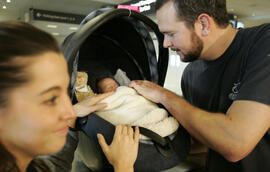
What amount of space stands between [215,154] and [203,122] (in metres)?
0.30

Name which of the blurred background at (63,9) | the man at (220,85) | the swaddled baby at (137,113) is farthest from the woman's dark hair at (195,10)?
the blurred background at (63,9)

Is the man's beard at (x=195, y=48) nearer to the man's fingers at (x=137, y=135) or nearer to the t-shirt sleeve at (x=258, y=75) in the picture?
the t-shirt sleeve at (x=258, y=75)

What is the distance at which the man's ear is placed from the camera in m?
1.34

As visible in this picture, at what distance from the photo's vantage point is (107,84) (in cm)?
160

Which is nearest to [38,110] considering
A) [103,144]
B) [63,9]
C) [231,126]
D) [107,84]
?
[103,144]

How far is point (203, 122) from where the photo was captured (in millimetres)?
1082

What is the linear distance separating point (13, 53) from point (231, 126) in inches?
30.9

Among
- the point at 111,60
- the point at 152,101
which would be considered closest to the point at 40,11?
the point at 111,60

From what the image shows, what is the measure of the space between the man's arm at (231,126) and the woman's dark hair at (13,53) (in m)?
0.63

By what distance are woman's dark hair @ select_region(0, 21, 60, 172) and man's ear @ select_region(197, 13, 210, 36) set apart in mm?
860

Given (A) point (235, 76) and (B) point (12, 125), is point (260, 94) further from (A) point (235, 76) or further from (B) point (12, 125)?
(B) point (12, 125)

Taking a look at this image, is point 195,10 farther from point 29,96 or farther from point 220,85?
point 29,96

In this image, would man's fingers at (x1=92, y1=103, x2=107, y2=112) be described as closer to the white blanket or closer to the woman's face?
the white blanket

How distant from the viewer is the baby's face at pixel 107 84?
5.26 feet
